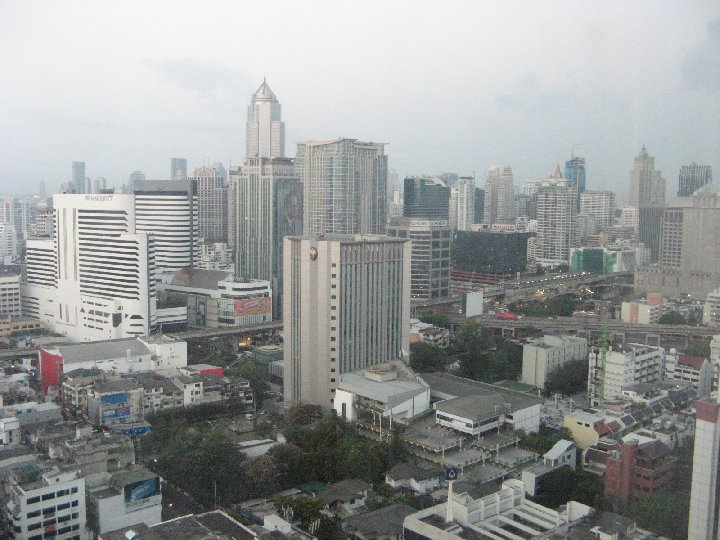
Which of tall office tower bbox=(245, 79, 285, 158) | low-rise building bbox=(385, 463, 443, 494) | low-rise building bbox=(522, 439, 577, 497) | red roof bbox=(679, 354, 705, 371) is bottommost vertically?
low-rise building bbox=(385, 463, 443, 494)

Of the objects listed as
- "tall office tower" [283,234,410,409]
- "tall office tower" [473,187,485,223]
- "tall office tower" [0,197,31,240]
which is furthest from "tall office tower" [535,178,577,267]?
"tall office tower" [0,197,31,240]

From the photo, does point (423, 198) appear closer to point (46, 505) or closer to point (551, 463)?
point (551, 463)

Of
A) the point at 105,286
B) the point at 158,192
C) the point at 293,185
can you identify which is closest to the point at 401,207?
the point at 293,185

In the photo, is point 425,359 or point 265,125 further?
point 265,125

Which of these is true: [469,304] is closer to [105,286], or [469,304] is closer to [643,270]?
[643,270]

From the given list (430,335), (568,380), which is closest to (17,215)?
(430,335)

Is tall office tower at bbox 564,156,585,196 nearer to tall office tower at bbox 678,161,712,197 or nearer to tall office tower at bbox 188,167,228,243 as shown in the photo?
tall office tower at bbox 678,161,712,197
